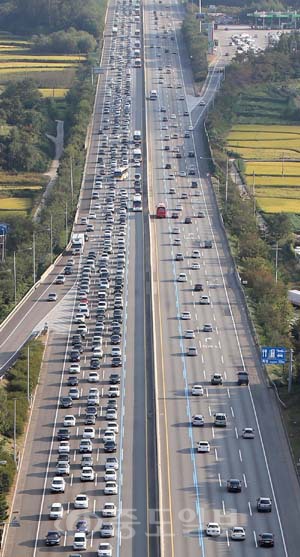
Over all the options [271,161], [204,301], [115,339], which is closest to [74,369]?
[115,339]

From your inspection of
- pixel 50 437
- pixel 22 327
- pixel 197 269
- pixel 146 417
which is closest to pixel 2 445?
pixel 50 437

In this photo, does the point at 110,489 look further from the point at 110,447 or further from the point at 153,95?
the point at 153,95

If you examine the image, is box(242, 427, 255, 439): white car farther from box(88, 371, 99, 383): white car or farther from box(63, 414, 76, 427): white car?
box(88, 371, 99, 383): white car

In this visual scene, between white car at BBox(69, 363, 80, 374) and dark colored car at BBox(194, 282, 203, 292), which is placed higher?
dark colored car at BBox(194, 282, 203, 292)

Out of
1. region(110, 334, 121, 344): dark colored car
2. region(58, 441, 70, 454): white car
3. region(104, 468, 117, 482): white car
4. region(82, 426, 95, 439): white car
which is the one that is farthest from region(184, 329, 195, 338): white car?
region(104, 468, 117, 482): white car

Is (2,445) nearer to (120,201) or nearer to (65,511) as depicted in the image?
(65,511)
